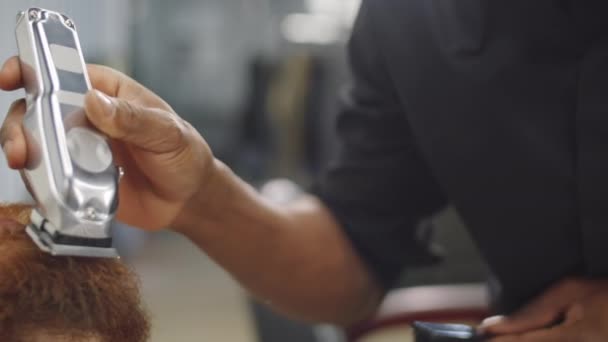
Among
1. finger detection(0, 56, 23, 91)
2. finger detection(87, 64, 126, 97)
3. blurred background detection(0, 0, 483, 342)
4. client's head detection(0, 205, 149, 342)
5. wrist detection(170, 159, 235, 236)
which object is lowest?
blurred background detection(0, 0, 483, 342)

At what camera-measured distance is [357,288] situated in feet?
2.82

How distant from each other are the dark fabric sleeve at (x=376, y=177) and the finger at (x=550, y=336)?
249mm

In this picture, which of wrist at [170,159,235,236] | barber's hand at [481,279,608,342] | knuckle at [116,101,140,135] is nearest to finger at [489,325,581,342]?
barber's hand at [481,279,608,342]

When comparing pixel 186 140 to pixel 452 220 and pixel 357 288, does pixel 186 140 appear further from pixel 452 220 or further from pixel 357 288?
pixel 452 220

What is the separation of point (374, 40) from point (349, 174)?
0.15 meters

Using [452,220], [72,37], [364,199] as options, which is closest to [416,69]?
[364,199]

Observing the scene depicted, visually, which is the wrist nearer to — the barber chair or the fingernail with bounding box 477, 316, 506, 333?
the fingernail with bounding box 477, 316, 506, 333

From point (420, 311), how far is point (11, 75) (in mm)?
730

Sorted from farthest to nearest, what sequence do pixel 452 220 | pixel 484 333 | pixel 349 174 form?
pixel 452 220
pixel 349 174
pixel 484 333

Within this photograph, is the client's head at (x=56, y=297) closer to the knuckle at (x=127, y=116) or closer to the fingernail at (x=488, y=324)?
the knuckle at (x=127, y=116)

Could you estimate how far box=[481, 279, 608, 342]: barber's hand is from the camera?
0.59 m

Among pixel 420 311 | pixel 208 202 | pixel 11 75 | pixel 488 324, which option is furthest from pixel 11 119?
pixel 420 311

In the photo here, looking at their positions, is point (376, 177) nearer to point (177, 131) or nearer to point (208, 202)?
point (208, 202)

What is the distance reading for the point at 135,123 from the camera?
40 centimetres
